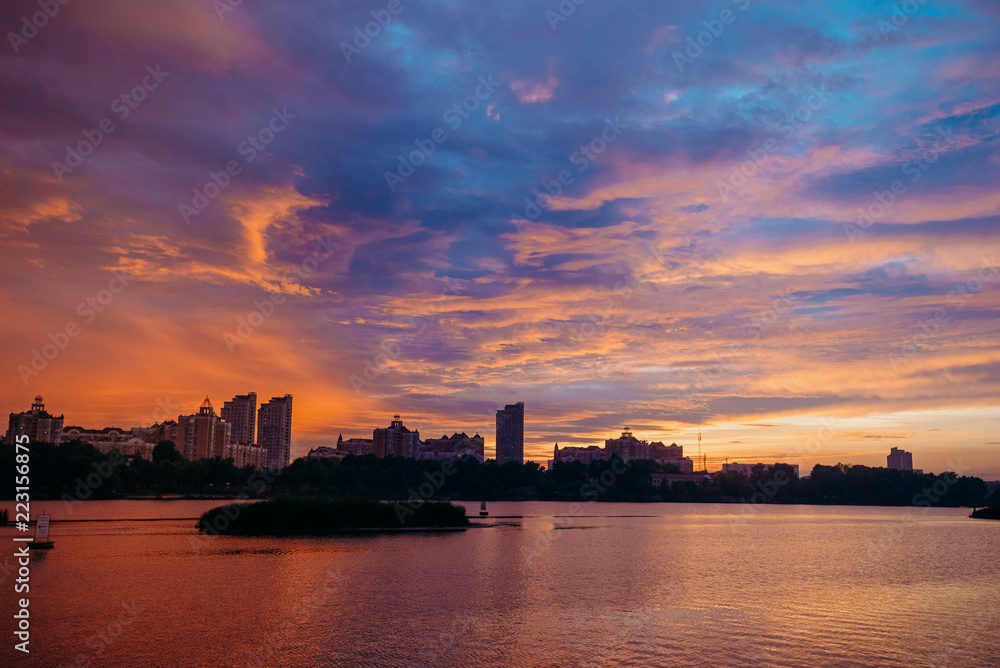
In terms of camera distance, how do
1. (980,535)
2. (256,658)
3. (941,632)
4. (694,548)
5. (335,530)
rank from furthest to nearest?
(980,535), (335,530), (694,548), (941,632), (256,658)

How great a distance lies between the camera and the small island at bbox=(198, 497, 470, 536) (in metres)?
64.4

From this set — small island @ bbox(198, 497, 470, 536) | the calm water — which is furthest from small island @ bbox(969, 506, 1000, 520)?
small island @ bbox(198, 497, 470, 536)

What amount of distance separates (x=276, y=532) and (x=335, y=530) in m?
5.60

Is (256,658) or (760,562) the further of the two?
(760,562)

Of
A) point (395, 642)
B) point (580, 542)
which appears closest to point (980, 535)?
point (580, 542)

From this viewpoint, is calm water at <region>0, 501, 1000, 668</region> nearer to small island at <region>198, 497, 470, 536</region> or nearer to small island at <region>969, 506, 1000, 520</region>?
small island at <region>198, 497, 470, 536</region>

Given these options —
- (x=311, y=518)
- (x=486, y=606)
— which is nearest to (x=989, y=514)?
(x=311, y=518)

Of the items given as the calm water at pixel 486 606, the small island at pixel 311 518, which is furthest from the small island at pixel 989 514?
the small island at pixel 311 518

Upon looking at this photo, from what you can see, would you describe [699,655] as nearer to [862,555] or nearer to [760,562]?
[760,562]

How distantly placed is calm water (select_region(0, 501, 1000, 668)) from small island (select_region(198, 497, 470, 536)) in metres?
8.52

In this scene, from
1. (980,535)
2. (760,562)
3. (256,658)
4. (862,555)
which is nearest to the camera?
(256,658)

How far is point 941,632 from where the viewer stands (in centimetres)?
2734

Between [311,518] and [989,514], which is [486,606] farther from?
[989,514]

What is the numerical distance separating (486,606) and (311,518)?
40734mm
